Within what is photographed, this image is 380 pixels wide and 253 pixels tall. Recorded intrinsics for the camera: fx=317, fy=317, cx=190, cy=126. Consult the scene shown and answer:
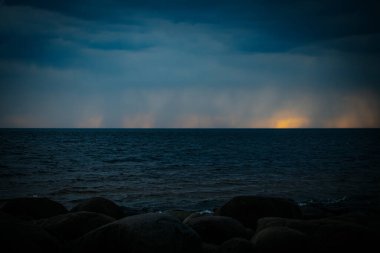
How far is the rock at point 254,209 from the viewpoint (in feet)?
34.5

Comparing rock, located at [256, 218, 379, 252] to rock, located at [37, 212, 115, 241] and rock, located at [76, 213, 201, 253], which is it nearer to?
rock, located at [76, 213, 201, 253]

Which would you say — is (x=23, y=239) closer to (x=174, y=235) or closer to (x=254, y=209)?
(x=174, y=235)

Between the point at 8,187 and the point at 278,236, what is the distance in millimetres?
19868

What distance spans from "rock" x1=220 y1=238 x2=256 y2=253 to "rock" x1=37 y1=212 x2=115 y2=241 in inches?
132

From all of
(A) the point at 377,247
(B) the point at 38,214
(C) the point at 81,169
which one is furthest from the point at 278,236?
(C) the point at 81,169

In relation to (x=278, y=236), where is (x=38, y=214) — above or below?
below

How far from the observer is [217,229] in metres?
8.05

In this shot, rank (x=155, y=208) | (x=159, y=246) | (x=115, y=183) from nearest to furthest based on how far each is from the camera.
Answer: (x=159, y=246) → (x=155, y=208) → (x=115, y=183)

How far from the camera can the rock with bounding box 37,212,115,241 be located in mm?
7867

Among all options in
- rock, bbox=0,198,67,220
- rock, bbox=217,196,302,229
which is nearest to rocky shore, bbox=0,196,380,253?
rock, bbox=217,196,302,229

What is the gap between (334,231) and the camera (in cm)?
716

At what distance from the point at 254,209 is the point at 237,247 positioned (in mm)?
4244

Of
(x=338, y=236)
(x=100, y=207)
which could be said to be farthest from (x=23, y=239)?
(x=338, y=236)

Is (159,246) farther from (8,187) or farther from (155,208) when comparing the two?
(8,187)
